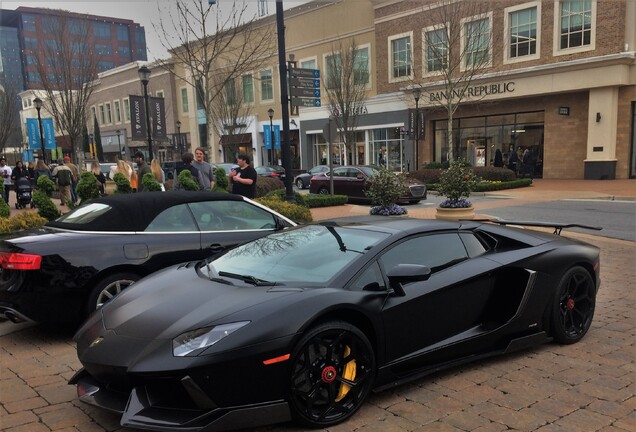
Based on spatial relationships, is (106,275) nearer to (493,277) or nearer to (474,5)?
(493,277)

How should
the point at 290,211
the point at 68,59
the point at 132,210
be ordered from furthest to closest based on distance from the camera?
1. the point at 68,59
2. the point at 290,211
3. the point at 132,210

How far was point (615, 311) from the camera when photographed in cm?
540

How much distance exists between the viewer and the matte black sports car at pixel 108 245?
4492 mm

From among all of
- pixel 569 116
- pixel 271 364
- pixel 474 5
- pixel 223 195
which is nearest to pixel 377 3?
pixel 474 5

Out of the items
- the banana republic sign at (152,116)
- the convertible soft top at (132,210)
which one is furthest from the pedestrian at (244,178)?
the banana republic sign at (152,116)

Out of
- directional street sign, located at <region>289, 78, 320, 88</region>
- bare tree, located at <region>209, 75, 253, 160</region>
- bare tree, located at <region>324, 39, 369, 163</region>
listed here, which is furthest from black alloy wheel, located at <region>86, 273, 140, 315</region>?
bare tree, located at <region>209, 75, 253, 160</region>

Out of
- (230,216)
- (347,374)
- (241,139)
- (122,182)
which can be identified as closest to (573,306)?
(347,374)

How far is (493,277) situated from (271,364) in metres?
2.03

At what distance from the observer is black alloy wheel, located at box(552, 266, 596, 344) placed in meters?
4.33

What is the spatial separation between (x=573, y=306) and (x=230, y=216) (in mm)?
3629

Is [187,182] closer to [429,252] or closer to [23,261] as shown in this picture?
[23,261]

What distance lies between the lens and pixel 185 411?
276 centimetres

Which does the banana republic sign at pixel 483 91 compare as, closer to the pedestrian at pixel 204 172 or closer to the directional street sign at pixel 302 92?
the directional street sign at pixel 302 92

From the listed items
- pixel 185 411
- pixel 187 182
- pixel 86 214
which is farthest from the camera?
pixel 187 182
